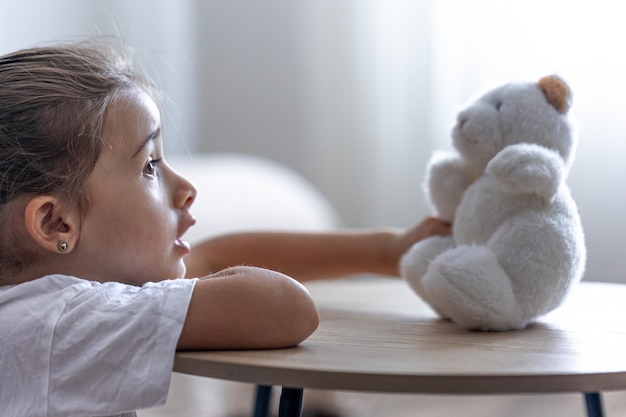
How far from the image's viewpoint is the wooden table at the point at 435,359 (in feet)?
1.87

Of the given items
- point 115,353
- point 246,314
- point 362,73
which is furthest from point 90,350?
point 362,73

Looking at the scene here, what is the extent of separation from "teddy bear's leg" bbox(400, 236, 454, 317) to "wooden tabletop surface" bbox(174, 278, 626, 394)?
0.14 ft

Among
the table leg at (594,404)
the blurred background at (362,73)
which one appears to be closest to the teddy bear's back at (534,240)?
the table leg at (594,404)

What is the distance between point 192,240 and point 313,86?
69cm

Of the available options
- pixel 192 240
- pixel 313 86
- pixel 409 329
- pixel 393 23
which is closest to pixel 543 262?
pixel 409 329

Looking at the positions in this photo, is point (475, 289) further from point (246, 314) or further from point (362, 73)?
point (362, 73)

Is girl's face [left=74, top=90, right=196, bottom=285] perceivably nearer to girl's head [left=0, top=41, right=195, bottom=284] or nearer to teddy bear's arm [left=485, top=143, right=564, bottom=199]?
girl's head [left=0, top=41, right=195, bottom=284]

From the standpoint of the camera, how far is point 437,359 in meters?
0.62

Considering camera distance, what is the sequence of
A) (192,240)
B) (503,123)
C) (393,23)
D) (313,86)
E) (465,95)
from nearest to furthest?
(503,123)
(192,240)
(465,95)
(393,23)
(313,86)

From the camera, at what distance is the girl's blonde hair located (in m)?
0.74

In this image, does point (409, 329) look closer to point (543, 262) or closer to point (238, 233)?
point (543, 262)

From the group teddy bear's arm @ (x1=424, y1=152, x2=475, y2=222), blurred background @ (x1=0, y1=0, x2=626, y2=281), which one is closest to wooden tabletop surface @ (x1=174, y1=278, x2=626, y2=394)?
teddy bear's arm @ (x1=424, y1=152, x2=475, y2=222)

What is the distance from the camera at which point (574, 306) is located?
912mm

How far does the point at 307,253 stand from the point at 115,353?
0.48 meters
